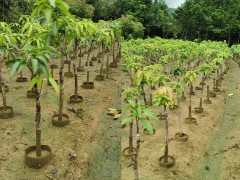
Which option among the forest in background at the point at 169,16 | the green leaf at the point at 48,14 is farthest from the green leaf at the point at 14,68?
the forest in background at the point at 169,16

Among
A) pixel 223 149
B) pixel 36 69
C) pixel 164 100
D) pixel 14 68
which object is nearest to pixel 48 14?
pixel 36 69

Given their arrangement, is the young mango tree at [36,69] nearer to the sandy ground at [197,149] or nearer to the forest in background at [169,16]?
the sandy ground at [197,149]

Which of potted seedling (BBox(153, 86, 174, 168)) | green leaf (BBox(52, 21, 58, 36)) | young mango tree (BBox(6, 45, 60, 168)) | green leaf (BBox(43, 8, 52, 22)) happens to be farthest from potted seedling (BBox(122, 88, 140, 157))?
green leaf (BBox(43, 8, 52, 22))

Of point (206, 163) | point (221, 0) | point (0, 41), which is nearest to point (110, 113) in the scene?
point (206, 163)

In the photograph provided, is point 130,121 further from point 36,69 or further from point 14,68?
point 14,68

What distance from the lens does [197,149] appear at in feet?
25.1

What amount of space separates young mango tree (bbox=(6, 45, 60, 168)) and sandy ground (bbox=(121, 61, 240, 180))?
1845mm

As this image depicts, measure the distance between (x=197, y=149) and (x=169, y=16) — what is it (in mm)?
35301

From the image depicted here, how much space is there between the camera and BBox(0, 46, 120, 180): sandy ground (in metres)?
5.93

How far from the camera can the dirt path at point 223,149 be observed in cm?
662

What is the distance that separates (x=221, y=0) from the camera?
4347cm

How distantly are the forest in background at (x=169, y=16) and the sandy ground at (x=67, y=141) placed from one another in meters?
11.3

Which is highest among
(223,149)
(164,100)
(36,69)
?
(36,69)

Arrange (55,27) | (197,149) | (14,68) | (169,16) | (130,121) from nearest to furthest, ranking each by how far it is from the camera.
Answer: (14,68)
(55,27)
(130,121)
(197,149)
(169,16)
